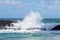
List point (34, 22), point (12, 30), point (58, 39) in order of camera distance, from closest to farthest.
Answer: point (58, 39) < point (12, 30) < point (34, 22)

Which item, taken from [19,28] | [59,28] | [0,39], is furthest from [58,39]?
[19,28]

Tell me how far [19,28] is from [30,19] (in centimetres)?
554

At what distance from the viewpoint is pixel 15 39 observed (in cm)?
1989

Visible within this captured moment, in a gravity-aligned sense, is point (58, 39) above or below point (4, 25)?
below

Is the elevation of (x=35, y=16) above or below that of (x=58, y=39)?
above

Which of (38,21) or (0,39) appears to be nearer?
(0,39)

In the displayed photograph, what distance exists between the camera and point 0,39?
19859 mm

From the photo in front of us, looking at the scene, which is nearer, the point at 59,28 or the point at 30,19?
the point at 59,28

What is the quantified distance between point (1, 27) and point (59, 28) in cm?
778

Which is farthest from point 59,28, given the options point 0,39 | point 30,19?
point 0,39

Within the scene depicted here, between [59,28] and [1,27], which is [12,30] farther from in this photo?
[59,28]

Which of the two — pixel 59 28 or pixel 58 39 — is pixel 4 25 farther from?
pixel 58 39

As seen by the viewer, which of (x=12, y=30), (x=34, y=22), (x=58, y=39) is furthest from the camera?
(x=34, y=22)

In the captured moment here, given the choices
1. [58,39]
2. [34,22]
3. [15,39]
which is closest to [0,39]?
[15,39]
